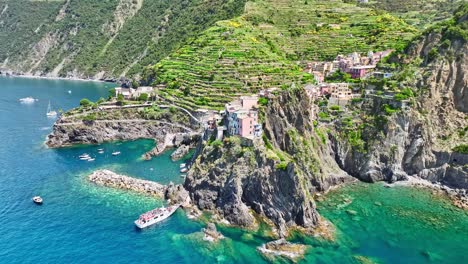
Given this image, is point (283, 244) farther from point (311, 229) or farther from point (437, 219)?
point (437, 219)

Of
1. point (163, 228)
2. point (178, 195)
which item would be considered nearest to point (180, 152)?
point (178, 195)

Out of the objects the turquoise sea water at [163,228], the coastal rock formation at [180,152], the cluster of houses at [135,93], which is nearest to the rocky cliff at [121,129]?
the coastal rock formation at [180,152]

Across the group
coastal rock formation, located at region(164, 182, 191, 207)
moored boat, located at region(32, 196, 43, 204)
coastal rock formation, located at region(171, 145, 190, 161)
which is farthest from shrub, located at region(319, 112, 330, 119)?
moored boat, located at region(32, 196, 43, 204)

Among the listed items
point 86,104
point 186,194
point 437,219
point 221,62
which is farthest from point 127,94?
point 437,219

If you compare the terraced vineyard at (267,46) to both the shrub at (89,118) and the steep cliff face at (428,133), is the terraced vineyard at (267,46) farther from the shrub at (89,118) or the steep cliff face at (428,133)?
the steep cliff face at (428,133)

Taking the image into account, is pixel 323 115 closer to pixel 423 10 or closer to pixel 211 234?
pixel 211 234
